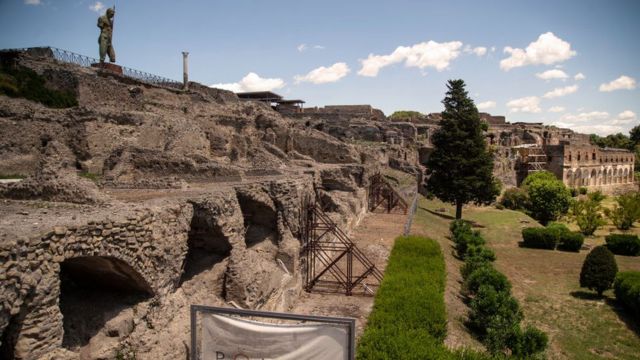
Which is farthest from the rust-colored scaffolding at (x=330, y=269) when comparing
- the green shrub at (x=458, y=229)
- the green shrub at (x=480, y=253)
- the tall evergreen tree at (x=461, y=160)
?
the tall evergreen tree at (x=461, y=160)

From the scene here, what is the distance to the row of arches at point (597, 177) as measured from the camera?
186ft

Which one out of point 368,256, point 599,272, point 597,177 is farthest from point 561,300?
point 597,177

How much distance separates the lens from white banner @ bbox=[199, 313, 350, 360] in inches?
191

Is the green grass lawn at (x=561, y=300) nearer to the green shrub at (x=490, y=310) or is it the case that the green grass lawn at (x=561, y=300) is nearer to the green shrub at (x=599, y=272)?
the green shrub at (x=599, y=272)

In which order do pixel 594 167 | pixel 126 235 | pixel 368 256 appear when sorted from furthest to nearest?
pixel 594 167, pixel 368 256, pixel 126 235

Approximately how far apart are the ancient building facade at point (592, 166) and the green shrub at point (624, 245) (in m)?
32.0

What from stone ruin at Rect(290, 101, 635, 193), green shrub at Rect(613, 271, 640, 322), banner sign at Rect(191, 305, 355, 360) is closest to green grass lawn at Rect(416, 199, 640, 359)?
green shrub at Rect(613, 271, 640, 322)

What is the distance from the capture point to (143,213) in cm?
697

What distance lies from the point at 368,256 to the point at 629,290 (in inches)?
364

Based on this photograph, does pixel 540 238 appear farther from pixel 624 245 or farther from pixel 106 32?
pixel 106 32

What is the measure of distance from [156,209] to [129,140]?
11.3m

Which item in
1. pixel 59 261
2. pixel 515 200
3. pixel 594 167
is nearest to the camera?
pixel 59 261

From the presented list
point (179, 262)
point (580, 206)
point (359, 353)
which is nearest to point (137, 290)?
point (179, 262)

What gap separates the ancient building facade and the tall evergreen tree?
29607 mm
